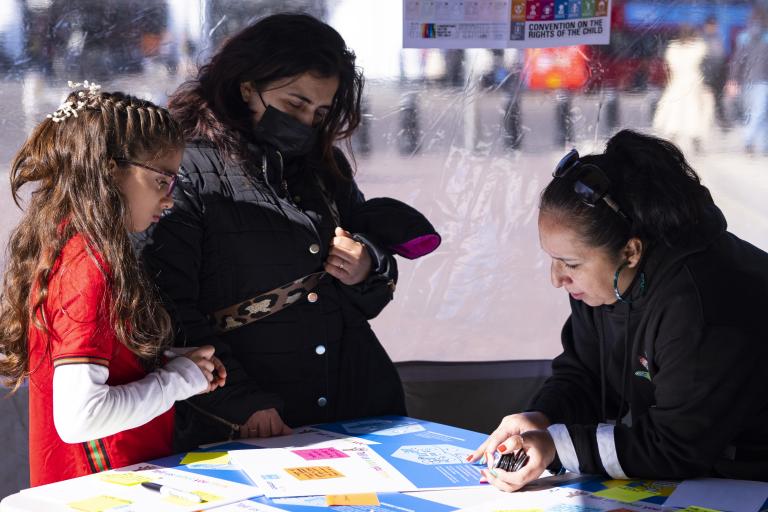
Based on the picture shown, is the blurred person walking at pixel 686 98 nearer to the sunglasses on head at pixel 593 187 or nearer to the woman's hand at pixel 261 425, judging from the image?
the sunglasses on head at pixel 593 187

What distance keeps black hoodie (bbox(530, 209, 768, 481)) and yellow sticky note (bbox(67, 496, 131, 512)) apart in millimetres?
798

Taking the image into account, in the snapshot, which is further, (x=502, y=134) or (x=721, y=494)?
(x=502, y=134)

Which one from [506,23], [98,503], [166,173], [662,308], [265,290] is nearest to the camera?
[98,503]

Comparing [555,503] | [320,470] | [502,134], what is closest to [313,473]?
[320,470]

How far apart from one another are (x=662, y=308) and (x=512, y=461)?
393 mm

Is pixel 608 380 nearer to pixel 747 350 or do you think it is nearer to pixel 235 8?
pixel 747 350

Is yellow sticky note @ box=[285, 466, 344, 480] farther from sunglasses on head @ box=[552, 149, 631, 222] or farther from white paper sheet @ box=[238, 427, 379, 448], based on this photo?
sunglasses on head @ box=[552, 149, 631, 222]

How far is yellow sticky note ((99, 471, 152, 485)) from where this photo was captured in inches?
70.6

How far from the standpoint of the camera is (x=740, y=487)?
5.85 feet

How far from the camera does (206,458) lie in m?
1.97

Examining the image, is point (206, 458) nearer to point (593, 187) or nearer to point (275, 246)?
point (275, 246)

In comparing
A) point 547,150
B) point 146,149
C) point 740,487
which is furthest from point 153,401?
point 547,150

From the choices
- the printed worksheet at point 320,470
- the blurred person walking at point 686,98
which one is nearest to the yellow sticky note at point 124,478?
the printed worksheet at point 320,470

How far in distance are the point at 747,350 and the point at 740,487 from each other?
0.83 ft
